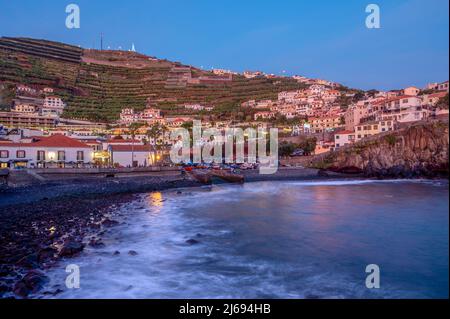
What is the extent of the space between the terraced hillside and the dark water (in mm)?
80059

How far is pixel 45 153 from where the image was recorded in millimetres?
40031

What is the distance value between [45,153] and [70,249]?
3639 cm

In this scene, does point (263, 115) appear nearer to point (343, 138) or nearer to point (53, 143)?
point (343, 138)

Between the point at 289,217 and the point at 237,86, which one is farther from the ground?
the point at 237,86

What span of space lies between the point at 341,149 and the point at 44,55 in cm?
11489

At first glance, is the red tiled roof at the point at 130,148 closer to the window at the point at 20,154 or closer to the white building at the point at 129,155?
the white building at the point at 129,155

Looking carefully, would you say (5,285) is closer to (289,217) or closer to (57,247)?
(57,247)

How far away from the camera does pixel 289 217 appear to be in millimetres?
13539

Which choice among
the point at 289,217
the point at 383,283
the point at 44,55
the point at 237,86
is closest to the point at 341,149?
the point at 289,217


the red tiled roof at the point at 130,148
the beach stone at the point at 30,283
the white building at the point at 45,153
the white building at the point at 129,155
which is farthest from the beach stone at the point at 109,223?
the red tiled roof at the point at 130,148

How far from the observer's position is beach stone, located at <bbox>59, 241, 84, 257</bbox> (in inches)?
303

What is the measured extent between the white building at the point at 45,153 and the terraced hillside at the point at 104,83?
147 feet

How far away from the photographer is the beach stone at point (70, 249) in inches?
303

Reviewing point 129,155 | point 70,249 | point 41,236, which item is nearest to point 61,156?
point 129,155
